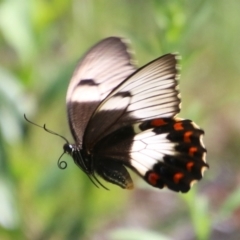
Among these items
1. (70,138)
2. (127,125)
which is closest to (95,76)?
(127,125)

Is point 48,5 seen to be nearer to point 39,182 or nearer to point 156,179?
point 39,182

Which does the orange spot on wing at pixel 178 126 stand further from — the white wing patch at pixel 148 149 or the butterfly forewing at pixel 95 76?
the butterfly forewing at pixel 95 76

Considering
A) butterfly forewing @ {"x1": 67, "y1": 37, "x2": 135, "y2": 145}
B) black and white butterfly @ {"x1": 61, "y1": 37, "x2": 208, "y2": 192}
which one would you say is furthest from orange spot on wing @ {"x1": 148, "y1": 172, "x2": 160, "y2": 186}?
butterfly forewing @ {"x1": 67, "y1": 37, "x2": 135, "y2": 145}

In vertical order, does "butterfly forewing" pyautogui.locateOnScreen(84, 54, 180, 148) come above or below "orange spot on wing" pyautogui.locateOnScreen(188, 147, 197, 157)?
above

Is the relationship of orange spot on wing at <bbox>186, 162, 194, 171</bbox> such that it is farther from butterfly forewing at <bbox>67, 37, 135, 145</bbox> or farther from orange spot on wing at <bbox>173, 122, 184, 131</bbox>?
butterfly forewing at <bbox>67, 37, 135, 145</bbox>

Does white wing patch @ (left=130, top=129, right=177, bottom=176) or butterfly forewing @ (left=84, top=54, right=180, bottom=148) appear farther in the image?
white wing patch @ (left=130, top=129, right=177, bottom=176)

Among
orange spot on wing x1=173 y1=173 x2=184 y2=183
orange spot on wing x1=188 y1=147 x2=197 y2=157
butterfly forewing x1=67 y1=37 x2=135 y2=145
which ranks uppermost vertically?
butterfly forewing x1=67 y1=37 x2=135 y2=145

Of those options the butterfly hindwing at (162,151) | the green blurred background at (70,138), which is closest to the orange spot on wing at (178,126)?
the butterfly hindwing at (162,151)

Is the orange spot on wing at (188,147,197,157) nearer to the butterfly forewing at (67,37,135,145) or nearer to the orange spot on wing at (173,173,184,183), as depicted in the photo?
the orange spot on wing at (173,173,184,183)
